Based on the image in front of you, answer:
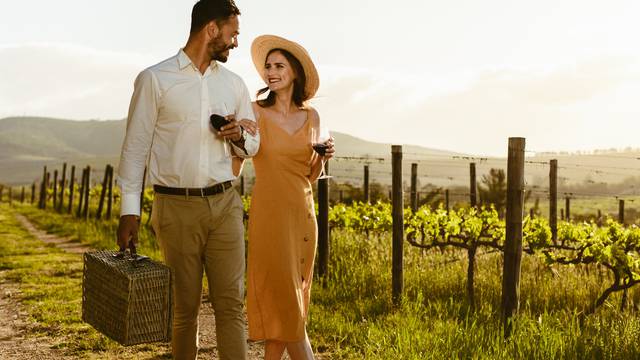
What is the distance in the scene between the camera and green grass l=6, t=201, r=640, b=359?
495cm

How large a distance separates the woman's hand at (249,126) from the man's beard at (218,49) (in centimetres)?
32

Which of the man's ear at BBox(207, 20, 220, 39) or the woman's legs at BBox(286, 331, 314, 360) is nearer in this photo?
the man's ear at BBox(207, 20, 220, 39)

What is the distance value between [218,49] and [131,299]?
4.15 feet

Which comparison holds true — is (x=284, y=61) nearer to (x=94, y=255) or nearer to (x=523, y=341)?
(x=94, y=255)

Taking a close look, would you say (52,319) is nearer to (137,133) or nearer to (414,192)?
(137,133)

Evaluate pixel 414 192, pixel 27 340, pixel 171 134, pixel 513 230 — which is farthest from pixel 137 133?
pixel 414 192

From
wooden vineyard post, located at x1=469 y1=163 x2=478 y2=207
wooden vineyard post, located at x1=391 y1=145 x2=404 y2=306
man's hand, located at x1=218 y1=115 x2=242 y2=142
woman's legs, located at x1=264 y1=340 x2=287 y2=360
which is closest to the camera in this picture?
man's hand, located at x1=218 y1=115 x2=242 y2=142

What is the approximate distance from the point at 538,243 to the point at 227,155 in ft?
16.6

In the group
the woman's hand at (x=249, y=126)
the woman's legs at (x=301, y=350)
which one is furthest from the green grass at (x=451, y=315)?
the woman's hand at (x=249, y=126)

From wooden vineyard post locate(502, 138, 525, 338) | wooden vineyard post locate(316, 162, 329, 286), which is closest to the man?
wooden vineyard post locate(502, 138, 525, 338)

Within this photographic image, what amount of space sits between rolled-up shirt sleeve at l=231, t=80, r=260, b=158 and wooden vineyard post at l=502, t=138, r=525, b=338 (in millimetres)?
2432

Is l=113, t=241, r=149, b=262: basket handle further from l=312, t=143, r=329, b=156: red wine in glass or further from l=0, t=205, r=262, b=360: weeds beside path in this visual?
l=0, t=205, r=262, b=360: weeds beside path

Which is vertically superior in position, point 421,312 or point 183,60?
point 183,60

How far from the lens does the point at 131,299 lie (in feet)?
10.8
